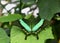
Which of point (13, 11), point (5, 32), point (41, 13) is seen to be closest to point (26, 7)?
point (13, 11)

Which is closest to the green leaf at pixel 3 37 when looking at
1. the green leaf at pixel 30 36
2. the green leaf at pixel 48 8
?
Result: the green leaf at pixel 30 36

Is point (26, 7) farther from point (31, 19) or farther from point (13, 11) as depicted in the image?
point (31, 19)

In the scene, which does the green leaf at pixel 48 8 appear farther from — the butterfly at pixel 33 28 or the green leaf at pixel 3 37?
the green leaf at pixel 3 37

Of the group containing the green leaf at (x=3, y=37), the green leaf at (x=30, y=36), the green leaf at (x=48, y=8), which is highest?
the green leaf at (x=48, y=8)

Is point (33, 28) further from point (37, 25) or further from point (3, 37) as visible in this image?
point (3, 37)

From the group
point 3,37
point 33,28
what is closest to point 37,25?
point 33,28

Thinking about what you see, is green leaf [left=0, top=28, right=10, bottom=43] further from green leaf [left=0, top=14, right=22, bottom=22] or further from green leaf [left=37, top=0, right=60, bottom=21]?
green leaf [left=37, top=0, right=60, bottom=21]

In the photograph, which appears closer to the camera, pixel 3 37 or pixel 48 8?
pixel 48 8

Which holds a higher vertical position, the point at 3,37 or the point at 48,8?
the point at 48,8
